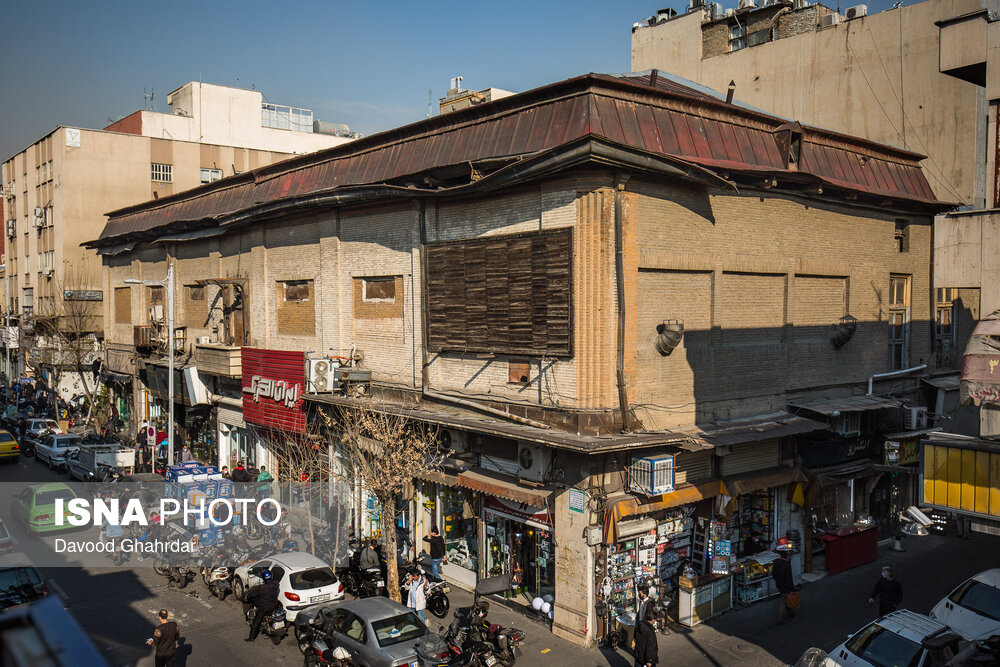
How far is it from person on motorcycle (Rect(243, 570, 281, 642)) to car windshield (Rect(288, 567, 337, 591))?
677mm

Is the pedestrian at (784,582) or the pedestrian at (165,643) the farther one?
the pedestrian at (784,582)

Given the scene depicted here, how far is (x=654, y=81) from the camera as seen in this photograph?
63.1 feet

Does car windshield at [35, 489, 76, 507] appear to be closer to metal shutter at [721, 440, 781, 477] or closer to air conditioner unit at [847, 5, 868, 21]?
metal shutter at [721, 440, 781, 477]

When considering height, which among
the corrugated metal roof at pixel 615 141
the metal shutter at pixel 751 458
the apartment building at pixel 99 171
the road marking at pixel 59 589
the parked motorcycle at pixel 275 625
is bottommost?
the road marking at pixel 59 589

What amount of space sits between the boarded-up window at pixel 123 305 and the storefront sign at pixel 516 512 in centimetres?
2969

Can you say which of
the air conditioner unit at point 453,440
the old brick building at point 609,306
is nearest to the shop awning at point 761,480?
the old brick building at point 609,306

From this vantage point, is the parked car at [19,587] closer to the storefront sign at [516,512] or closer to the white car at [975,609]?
the storefront sign at [516,512]

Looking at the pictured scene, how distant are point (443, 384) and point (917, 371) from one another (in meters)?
16.9

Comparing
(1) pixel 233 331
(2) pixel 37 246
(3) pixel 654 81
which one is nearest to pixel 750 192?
(3) pixel 654 81

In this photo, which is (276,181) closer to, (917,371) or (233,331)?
(233,331)

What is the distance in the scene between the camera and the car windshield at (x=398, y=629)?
14.4m

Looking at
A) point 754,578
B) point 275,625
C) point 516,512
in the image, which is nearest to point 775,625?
point 754,578

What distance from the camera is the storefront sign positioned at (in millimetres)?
17859

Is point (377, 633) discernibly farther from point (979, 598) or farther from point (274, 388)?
point (274, 388)
